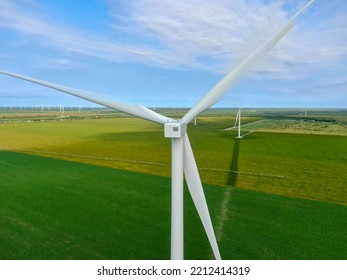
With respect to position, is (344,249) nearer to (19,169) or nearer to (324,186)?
(324,186)

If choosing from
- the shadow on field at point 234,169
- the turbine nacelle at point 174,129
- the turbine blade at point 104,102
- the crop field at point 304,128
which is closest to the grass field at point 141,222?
the shadow on field at point 234,169

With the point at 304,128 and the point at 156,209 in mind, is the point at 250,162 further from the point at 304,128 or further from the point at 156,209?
the point at 304,128

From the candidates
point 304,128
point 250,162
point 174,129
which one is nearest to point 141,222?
point 174,129

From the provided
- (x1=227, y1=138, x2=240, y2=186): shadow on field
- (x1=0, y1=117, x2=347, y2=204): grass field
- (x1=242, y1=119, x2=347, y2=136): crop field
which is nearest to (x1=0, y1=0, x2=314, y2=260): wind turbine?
(x1=0, y1=117, x2=347, y2=204): grass field

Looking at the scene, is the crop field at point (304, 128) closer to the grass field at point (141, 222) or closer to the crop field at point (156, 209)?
the crop field at point (156, 209)

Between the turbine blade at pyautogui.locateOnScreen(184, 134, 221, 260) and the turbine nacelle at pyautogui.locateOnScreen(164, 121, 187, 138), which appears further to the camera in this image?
the turbine blade at pyautogui.locateOnScreen(184, 134, 221, 260)

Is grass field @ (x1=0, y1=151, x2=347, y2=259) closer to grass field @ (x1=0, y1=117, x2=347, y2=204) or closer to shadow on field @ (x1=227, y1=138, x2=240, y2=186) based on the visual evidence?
shadow on field @ (x1=227, y1=138, x2=240, y2=186)
